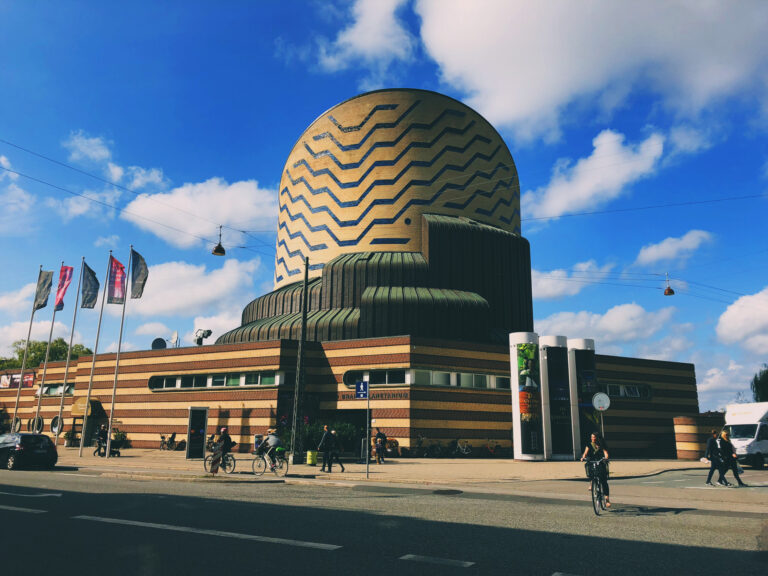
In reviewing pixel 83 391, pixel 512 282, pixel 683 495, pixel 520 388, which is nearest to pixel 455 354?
pixel 520 388

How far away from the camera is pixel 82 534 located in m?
8.47

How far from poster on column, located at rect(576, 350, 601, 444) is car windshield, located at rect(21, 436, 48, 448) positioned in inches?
1112

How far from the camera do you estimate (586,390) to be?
34.4 metres

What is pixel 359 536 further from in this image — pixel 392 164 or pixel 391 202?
pixel 392 164

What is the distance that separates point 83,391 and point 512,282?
3954cm

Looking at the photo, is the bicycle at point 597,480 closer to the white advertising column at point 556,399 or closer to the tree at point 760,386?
the white advertising column at point 556,399

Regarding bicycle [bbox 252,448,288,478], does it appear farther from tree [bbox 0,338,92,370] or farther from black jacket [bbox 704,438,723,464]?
tree [bbox 0,338,92,370]

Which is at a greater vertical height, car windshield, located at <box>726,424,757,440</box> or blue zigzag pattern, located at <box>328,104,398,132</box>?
blue zigzag pattern, located at <box>328,104,398,132</box>

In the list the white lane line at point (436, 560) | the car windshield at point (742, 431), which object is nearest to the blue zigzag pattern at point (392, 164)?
the car windshield at point (742, 431)

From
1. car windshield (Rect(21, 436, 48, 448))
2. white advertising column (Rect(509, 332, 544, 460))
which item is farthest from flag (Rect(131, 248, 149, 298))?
white advertising column (Rect(509, 332, 544, 460))

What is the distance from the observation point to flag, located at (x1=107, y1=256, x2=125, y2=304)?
118ft

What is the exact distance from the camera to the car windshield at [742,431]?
29.2 m

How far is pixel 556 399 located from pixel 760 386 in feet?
205

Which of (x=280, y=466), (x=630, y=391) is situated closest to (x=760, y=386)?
(x=630, y=391)
